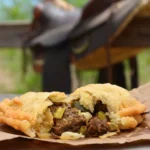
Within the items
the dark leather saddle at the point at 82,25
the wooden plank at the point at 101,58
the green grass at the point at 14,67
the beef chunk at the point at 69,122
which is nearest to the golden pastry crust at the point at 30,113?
the beef chunk at the point at 69,122

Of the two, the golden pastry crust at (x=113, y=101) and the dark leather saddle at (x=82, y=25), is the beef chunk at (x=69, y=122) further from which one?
the dark leather saddle at (x=82, y=25)

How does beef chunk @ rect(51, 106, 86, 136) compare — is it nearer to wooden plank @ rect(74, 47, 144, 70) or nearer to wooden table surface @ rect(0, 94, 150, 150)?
wooden table surface @ rect(0, 94, 150, 150)

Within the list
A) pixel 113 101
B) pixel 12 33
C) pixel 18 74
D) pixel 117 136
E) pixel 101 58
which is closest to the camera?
pixel 117 136

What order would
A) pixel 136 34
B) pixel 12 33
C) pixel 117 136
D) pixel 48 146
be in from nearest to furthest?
1. pixel 48 146
2. pixel 117 136
3. pixel 136 34
4. pixel 12 33

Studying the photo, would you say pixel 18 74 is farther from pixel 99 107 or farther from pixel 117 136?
pixel 117 136

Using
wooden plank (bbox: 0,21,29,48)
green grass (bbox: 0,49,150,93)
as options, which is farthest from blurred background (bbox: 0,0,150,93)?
wooden plank (bbox: 0,21,29,48)

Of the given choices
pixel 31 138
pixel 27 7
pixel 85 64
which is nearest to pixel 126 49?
pixel 85 64

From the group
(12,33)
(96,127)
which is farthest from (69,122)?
(12,33)
